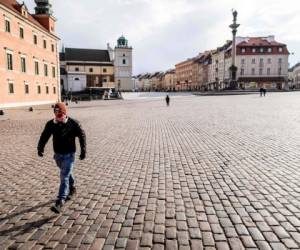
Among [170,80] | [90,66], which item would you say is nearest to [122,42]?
[90,66]

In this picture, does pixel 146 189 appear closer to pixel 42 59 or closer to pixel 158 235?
pixel 158 235

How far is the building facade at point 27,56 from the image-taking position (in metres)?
30.9

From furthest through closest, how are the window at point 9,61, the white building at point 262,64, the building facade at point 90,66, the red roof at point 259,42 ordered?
1. the building facade at point 90,66
2. the red roof at point 259,42
3. the white building at point 262,64
4. the window at point 9,61

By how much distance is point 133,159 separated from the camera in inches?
317

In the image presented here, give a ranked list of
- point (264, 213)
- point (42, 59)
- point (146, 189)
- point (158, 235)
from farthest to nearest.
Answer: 1. point (42, 59)
2. point (146, 189)
3. point (264, 213)
4. point (158, 235)

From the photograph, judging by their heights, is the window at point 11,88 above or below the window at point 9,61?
below

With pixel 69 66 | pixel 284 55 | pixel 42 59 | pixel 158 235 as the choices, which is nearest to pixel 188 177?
pixel 158 235

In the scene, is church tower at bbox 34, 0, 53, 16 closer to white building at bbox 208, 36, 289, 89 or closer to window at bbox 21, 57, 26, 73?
window at bbox 21, 57, 26, 73

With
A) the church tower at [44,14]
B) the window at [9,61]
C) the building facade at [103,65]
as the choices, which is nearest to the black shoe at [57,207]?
the window at [9,61]

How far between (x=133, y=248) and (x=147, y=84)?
193549 millimetres

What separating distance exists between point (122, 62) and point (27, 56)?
7066cm

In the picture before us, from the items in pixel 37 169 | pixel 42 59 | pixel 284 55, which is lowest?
pixel 37 169

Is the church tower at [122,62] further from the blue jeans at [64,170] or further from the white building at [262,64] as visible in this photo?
the blue jeans at [64,170]

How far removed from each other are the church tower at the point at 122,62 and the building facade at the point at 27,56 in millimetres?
58348
